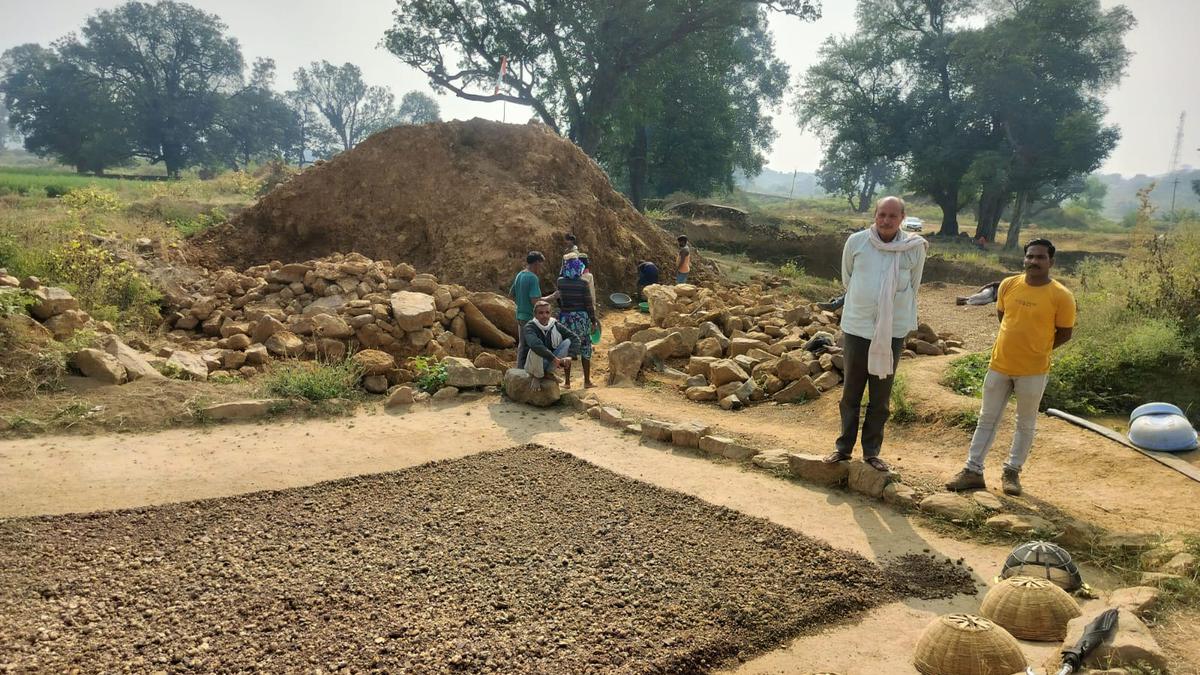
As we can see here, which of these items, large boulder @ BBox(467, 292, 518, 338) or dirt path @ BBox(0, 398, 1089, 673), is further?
large boulder @ BBox(467, 292, 518, 338)

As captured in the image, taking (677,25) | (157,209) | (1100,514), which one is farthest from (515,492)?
(677,25)

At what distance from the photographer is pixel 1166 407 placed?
18.1ft

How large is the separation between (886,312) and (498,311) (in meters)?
6.46

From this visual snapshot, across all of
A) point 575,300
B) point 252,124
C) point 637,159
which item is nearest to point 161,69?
point 252,124

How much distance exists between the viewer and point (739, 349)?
8.70m

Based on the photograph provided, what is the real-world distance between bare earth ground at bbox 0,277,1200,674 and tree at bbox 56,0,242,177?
46.3 meters

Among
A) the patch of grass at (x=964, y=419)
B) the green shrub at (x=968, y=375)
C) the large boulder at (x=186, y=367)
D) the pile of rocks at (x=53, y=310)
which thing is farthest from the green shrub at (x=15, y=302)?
the green shrub at (x=968, y=375)

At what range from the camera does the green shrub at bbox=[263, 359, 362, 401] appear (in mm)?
6758

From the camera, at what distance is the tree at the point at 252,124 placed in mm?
49062

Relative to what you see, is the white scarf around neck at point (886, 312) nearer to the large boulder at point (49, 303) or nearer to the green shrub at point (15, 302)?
the green shrub at point (15, 302)

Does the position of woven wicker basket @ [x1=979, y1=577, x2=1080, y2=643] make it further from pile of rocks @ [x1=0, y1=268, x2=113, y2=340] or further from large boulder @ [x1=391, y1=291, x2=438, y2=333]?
pile of rocks @ [x1=0, y1=268, x2=113, y2=340]

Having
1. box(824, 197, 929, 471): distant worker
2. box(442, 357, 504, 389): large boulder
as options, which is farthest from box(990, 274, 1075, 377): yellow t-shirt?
box(442, 357, 504, 389): large boulder

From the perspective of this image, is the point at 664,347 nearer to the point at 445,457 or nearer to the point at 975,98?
the point at 445,457

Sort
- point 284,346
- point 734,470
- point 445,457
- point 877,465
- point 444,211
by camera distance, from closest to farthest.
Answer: point 877,465 → point 734,470 → point 445,457 → point 284,346 → point 444,211
